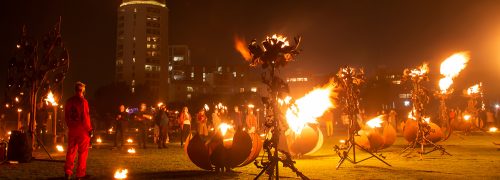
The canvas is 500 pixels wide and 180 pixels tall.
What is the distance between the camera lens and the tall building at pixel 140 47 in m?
158

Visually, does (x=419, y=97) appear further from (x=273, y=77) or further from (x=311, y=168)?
(x=273, y=77)

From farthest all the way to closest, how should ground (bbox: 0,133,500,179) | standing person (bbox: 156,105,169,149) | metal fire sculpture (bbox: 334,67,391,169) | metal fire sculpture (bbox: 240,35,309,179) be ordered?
1. standing person (bbox: 156,105,169,149)
2. metal fire sculpture (bbox: 334,67,391,169)
3. ground (bbox: 0,133,500,179)
4. metal fire sculpture (bbox: 240,35,309,179)

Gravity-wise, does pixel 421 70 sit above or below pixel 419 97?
above

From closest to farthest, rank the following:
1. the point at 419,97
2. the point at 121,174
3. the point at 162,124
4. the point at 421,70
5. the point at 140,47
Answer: the point at 121,174, the point at 421,70, the point at 419,97, the point at 162,124, the point at 140,47

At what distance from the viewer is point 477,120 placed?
36.3 m

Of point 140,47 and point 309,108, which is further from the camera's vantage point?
point 140,47

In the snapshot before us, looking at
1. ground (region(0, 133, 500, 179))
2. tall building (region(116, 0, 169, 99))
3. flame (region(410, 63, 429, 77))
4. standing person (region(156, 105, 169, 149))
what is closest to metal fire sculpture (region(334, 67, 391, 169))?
ground (region(0, 133, 500, 179))

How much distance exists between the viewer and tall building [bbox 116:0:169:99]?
15762 centimetres

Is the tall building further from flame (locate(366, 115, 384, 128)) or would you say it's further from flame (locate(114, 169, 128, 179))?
flame (locate(114, 169, 128, 179))

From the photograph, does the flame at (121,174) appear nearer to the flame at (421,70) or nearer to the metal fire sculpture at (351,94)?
the metal fire sculpture at (351,94)

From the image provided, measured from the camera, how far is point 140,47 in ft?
519

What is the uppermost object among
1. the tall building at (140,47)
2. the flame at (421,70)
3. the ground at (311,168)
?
the tall building at (140,47)

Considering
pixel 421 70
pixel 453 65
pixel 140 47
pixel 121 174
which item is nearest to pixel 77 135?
pixel 121 174

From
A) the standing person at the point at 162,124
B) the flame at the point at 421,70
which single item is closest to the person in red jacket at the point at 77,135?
the standing person at the point at 162,124
